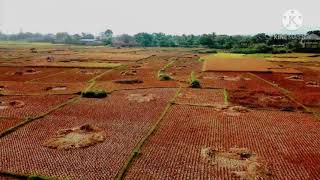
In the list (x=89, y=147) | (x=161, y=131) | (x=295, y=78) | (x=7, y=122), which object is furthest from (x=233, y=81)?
(x=89, y=147)

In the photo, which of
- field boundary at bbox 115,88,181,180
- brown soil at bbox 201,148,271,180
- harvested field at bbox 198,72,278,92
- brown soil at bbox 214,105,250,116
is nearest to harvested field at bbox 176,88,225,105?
brown soil at bbox 214,105,250,116

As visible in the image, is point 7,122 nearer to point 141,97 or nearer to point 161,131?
point 161,131

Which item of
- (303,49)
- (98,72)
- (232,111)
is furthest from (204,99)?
(303,49)

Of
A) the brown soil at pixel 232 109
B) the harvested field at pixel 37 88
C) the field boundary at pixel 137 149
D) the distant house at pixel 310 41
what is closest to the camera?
the field boundary at pixel 137 149

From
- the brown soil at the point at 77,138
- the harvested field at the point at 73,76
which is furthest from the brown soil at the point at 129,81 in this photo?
the brown soil at the point at 77,138

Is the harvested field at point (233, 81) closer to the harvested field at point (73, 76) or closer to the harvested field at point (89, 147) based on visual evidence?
the harvested field at point (89, 147)
